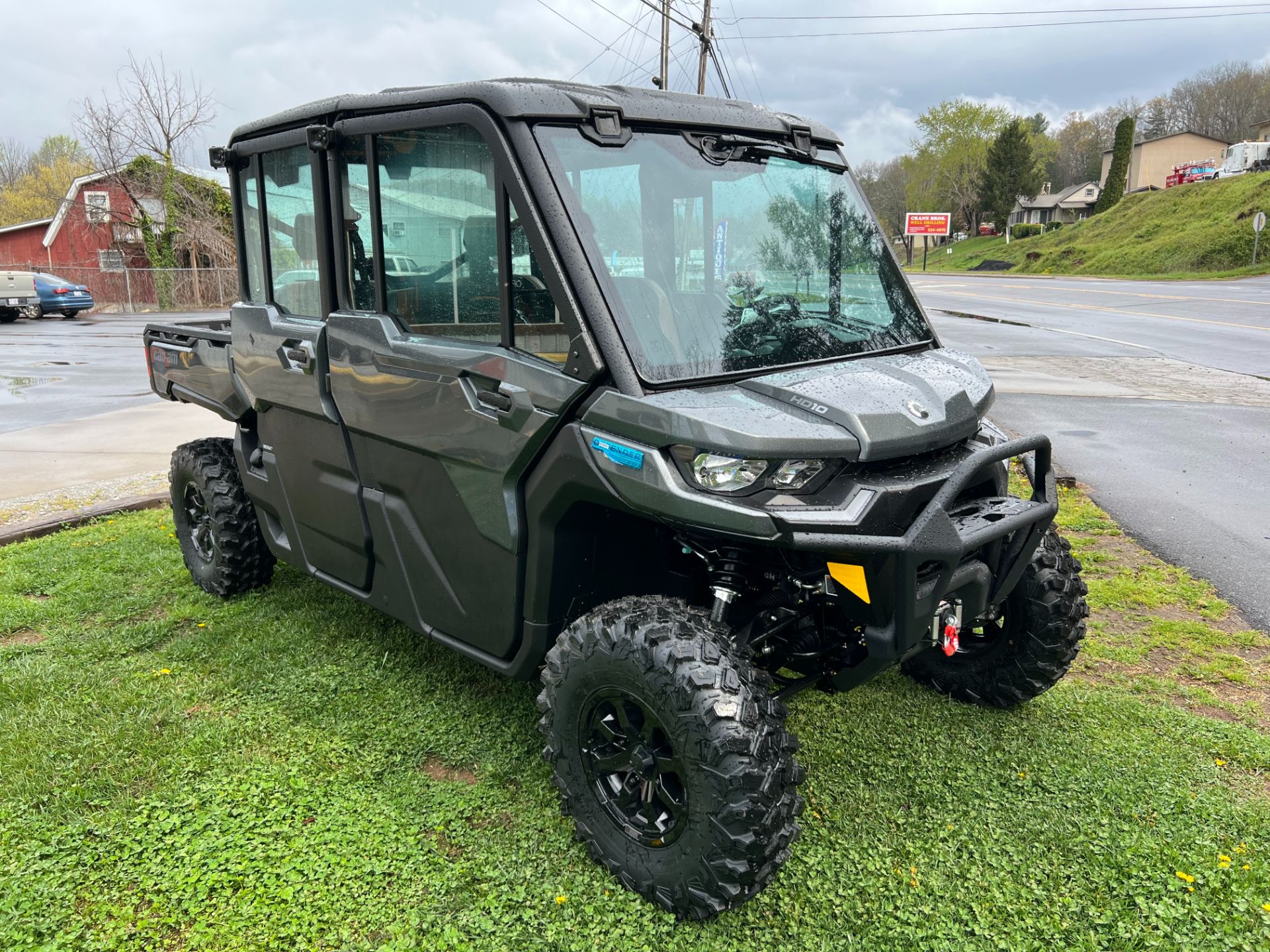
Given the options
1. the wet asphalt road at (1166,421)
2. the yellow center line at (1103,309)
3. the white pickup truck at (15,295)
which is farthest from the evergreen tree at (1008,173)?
the white pickup truck at (15,295)

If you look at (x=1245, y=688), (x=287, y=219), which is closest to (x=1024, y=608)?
(x=1245, y=688)

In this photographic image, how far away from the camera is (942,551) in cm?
241

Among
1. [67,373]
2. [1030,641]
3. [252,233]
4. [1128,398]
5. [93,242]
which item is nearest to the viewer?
[1030,641]

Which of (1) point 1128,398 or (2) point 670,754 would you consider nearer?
(2) point 670,754

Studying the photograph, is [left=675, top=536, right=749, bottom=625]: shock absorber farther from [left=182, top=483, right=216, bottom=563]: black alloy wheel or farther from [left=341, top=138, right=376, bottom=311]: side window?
[left=182, top=483, right=216, bottom=563]: black alloy wheel

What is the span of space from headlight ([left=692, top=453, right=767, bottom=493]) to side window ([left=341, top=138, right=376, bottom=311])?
1.46m

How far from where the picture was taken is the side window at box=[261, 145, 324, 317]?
3506 mm

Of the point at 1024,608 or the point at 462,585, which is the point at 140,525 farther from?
the point at 1024,608

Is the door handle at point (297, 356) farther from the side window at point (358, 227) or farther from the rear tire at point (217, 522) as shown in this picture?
the rear tire at point (217, 522)

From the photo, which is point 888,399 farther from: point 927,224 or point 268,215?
point 927,224

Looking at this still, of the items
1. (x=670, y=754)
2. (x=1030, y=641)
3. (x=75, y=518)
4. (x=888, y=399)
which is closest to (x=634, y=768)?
(x=670, y=754)

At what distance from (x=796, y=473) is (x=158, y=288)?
33636 mm

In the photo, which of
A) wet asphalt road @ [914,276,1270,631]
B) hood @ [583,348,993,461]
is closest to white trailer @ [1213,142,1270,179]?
wet asphalt road @ [914,276,1270,631]

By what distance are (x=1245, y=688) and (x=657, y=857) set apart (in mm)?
2894
